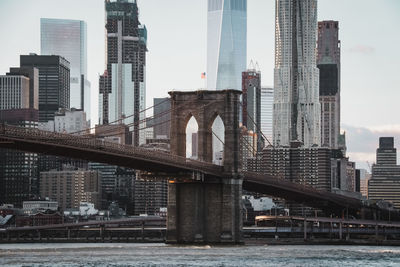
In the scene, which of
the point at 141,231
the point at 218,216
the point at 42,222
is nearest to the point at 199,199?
the point at 218,216

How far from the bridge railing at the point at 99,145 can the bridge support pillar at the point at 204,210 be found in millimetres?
1895

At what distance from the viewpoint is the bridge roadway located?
79938 millimetres

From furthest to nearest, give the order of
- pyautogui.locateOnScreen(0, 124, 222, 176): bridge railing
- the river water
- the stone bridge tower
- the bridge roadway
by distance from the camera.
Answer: the stone bridge tower, the bridge roadway, pyautogui.locateOnScreen(0, 124, 222, 176): bridge railing, the river water

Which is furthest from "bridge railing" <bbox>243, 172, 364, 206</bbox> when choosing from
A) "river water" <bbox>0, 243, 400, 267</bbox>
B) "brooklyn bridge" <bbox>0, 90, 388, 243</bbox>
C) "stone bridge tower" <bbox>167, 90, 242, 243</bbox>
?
"river water" <bbox>0, 243, 400, 267</bbox>

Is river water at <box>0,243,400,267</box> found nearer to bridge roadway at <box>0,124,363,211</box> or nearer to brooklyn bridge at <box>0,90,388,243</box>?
brooklyn bridge at <box>0,90,388,243</box>

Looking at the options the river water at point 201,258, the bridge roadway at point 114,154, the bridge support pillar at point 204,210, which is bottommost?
the river water at point 201,258

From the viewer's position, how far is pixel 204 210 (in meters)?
99.1

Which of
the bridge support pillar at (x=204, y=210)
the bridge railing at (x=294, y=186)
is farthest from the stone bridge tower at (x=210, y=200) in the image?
the bridge railing at (x=294, y=186)

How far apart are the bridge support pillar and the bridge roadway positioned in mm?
1383

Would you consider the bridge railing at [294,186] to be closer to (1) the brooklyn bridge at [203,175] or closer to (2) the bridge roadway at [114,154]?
(2) the bridge roadway at [114,154]

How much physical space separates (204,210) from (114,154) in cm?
1494

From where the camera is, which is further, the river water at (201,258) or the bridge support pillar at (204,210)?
the bridge support pillar at (204,210)

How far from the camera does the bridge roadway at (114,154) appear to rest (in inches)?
3147

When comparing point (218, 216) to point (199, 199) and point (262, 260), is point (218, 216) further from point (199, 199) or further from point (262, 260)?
point (262, 260)
